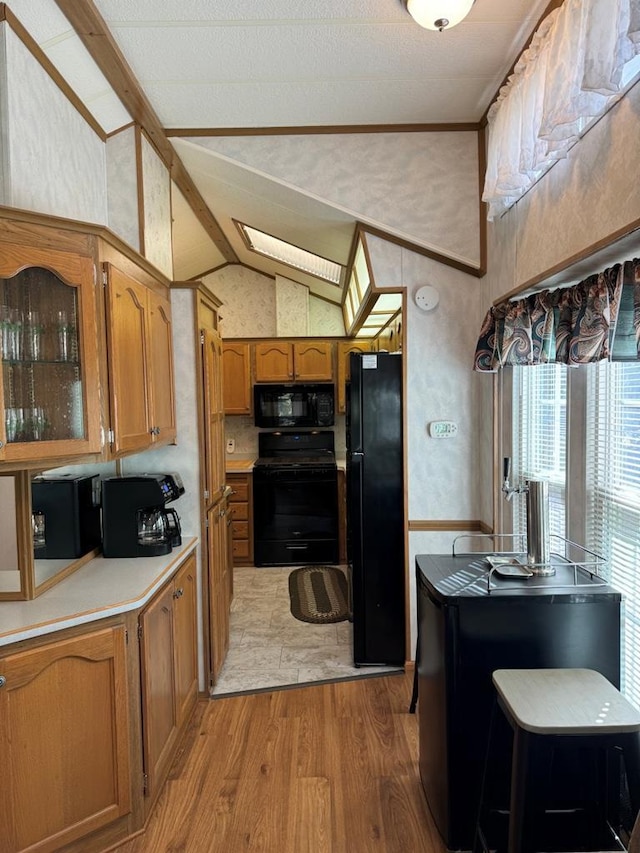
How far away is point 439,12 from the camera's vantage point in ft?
6.00

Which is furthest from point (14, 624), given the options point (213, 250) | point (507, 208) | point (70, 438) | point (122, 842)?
point (213, 250)

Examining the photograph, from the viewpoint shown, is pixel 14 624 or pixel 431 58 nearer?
pixel 14 624

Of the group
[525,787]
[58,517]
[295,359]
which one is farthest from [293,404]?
[525,787]

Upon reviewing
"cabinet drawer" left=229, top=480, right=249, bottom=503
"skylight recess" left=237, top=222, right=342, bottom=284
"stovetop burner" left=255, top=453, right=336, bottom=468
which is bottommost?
"cabinet drawer" left=229, top=480, right=249, bottom=503

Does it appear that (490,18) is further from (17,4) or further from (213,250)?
(213,250)

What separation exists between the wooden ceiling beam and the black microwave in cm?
214

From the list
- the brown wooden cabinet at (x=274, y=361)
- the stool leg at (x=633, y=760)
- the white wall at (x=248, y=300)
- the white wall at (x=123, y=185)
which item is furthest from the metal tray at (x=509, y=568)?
the white wall at (x=248, y=300)

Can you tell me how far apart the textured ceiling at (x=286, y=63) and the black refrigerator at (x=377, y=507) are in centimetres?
90

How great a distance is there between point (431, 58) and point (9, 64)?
1539mm

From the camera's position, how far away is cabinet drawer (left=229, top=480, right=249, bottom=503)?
5000 mm

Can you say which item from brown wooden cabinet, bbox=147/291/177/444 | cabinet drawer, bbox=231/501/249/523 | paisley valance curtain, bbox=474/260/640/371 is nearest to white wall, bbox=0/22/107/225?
brown wooden cabinet, bbox=147/291/177/444

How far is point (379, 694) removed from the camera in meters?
2.83

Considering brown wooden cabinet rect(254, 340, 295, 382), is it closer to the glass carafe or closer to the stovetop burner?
the stovetop burner

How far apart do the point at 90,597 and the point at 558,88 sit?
7.16 ft
